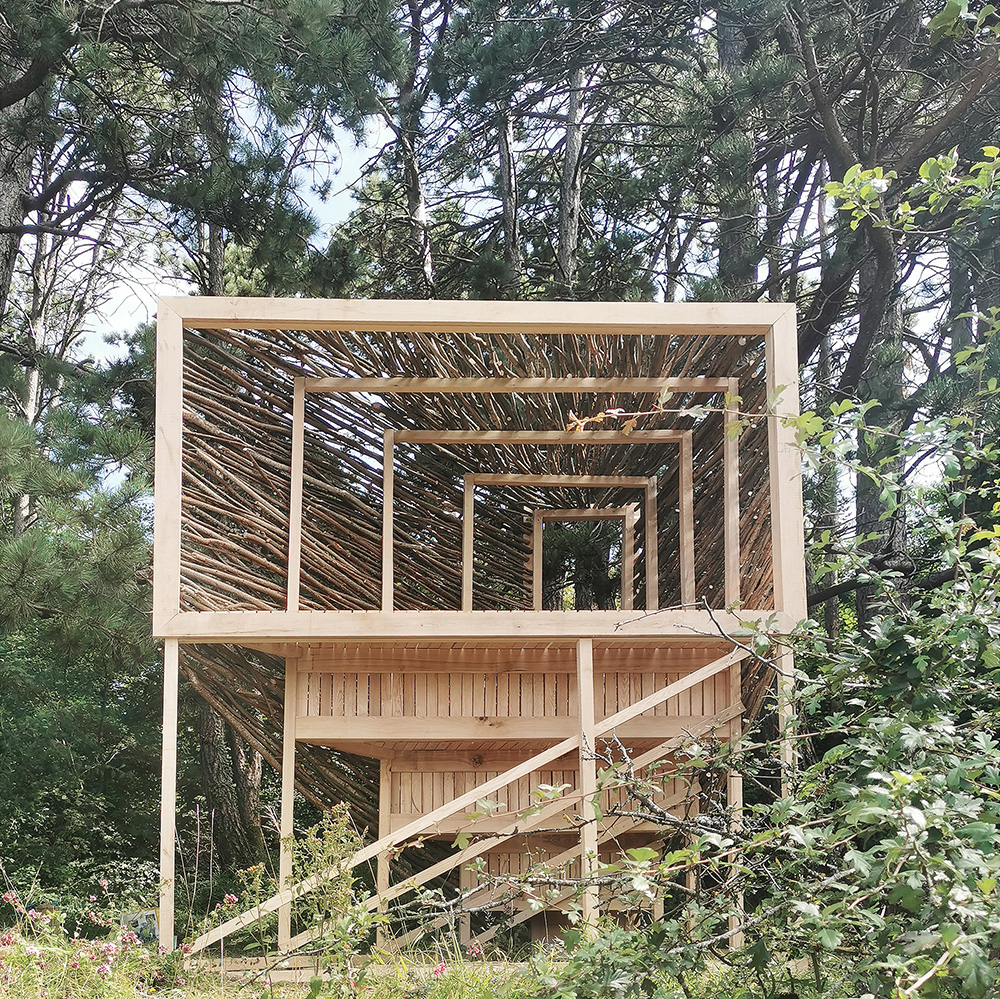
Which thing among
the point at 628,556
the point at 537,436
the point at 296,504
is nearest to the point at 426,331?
the point at 296,504

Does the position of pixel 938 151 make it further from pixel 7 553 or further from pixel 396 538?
pixel 7 553

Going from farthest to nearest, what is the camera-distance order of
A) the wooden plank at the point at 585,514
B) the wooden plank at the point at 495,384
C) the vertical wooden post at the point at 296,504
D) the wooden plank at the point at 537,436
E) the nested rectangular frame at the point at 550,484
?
the wooden plank at the point at 585,514, the nested rectangular frame at the point at 550,484, the wooden plank at the point at 537,436, the wooden plank at the point at 495,384, the vertical wooden post at the point at 296,504

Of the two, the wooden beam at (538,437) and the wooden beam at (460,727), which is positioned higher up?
the wooden beam at (538,437)

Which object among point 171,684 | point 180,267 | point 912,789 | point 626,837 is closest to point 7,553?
point 171,684

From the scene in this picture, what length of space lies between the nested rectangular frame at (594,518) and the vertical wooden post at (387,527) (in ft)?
7.42

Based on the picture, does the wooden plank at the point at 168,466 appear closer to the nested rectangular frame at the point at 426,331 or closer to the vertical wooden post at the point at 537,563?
the nested rectangular frame at the point at 426,331

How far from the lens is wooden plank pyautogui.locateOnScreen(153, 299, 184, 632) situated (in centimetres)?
641

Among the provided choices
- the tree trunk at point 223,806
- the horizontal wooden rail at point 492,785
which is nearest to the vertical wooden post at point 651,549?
the horizontal wooden rail at point 492,785

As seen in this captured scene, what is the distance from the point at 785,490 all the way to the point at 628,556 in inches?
139

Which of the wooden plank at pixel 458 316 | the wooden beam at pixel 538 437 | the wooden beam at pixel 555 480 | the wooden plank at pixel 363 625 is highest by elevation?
the wooden plank at pixel 458 316

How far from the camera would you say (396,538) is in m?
9.74

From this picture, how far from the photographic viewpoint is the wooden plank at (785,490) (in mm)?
6496

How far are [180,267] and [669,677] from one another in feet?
43.5

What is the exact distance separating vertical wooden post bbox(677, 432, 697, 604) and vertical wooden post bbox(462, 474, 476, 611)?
5.73 feet
